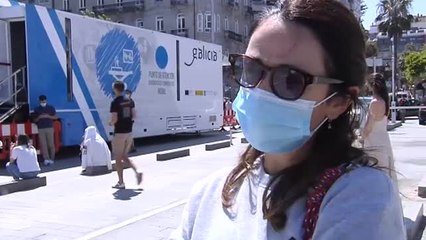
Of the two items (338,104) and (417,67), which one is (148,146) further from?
(417,67)

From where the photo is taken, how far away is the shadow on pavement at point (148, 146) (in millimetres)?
13394

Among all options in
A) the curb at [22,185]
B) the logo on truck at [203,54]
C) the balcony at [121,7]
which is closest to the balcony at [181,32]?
the balcony at [121,7]

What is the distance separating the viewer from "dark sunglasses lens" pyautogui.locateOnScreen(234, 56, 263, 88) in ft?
5.46

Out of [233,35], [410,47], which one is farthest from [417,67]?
[410,47]

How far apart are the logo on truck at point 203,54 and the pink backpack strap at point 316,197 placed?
1891 cm

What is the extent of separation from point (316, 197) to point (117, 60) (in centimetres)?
1546

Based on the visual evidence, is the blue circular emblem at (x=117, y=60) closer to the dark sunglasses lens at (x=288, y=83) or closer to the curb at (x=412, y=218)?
the curb at (x=412, y=218)

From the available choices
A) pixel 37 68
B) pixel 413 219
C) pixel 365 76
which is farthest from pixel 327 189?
pixel 37 68

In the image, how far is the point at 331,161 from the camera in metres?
1.53

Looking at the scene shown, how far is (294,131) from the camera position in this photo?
163 cm

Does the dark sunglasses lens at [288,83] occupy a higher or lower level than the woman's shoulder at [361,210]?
higher

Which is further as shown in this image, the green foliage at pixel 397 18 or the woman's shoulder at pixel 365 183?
the green foliage at pixel 397 18

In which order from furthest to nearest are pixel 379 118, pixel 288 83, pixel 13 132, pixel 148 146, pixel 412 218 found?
pixel 148 146 < pixel 13 132 < pixel 379 118 < pixel 412 218 < pixel 288 83

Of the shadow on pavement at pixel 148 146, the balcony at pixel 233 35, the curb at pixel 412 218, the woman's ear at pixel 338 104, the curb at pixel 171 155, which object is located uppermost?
the balcony at pixel 233 35
